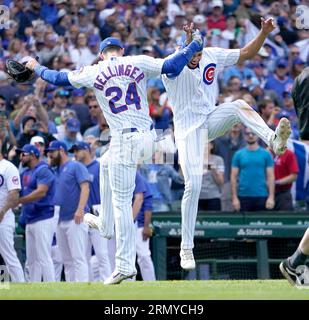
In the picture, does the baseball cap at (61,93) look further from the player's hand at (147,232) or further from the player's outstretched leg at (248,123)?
the player's outstretched leg at (248,123)

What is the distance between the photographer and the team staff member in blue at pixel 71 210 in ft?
50.6

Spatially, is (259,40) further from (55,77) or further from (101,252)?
(101,252)

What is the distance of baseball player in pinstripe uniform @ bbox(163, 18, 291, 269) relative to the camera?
11445 millimetres

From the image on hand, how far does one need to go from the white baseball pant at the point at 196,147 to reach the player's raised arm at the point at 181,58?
33.1 inches

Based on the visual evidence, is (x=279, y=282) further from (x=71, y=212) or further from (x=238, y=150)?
(x=238, y=150)

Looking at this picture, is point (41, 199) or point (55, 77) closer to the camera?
point (55, 77)

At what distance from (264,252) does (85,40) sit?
682 cm

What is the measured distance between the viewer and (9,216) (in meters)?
15.0

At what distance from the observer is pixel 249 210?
1711cm

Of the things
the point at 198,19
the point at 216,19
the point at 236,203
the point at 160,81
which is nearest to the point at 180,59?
the point at 236,203

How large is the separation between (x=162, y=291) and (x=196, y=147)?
1.85 metres

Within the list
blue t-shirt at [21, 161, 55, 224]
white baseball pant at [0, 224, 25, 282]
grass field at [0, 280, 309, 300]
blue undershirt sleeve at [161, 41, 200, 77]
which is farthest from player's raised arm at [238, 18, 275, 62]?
white baseball pant at [0, 224, 25, 282]
